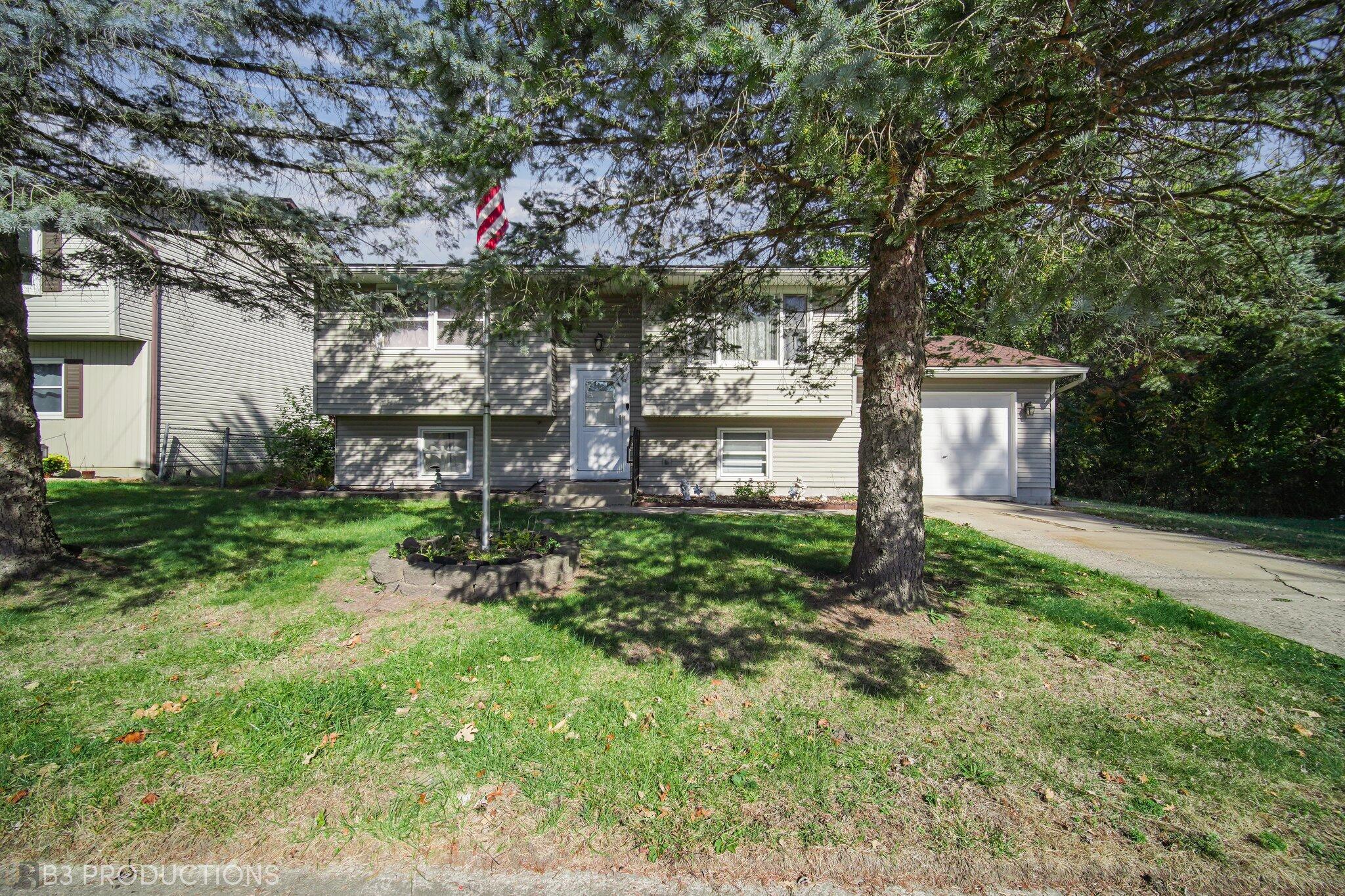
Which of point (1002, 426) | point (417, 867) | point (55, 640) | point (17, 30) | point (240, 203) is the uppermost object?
point (17, 30)

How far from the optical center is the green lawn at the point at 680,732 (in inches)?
102

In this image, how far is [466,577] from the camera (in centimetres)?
538

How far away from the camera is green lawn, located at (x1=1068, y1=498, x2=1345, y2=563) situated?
8156 mm

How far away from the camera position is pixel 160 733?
3.23 meters

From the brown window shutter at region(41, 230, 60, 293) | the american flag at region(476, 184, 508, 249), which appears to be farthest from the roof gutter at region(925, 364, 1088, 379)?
the brown window shutter at region(41, 230, 60, 293)

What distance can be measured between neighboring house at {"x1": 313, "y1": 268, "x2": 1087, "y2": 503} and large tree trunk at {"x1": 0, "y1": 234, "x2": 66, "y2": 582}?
6.41 metres

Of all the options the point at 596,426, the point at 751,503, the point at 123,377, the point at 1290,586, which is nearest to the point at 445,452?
the point at 596,426

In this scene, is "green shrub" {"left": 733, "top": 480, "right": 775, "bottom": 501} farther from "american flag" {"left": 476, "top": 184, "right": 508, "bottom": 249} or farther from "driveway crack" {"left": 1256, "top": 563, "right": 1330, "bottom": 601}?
"american flag" {"left": 476, "top": 184, "right": 508, "bottom": 249}

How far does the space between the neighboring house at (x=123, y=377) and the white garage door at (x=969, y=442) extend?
13970mm

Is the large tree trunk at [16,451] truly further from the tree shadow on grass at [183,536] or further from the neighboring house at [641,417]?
the neighboring house at [641,417]

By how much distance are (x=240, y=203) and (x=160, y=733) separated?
463 centimetres

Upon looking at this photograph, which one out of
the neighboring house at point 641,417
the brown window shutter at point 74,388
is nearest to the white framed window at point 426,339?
the neighboring house at point 641,417

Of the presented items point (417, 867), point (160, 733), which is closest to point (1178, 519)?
point (417, 867)

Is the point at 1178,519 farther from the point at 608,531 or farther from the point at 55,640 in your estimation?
the point at 55,640
